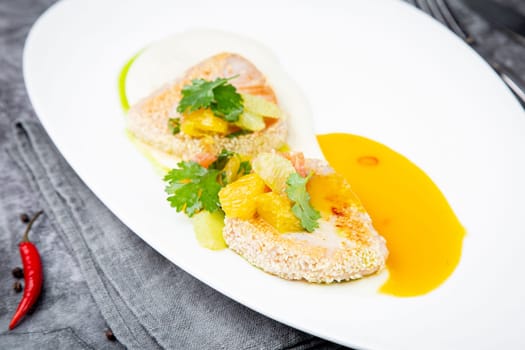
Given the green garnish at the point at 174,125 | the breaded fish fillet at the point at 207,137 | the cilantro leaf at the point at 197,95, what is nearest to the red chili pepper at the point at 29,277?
the breaded fish fillet at the point at 207,137

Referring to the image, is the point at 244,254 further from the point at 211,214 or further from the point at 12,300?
the point at 12,300

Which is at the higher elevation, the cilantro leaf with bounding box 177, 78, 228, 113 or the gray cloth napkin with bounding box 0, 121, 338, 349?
the cilantro leaf with bounding box 177, 78, 228, 113

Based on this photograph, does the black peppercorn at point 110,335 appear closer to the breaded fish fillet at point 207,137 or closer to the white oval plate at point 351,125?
the white oval plate at point 351,125

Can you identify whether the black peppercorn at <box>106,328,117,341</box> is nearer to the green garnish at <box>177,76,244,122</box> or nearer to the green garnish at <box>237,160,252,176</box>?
the green garnish at <box>237,160,252,176</box>

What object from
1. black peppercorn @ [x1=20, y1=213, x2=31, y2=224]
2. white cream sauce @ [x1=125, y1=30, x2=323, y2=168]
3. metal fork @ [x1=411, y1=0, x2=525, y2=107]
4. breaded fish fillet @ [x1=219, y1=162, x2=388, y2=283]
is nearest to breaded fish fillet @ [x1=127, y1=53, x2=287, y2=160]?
white cream sauce @ [x1=125, y1=30, x2=323, y2=168]

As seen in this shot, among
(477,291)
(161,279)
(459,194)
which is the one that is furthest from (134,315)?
(459,194)

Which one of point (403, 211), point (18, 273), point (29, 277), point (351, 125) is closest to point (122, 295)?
point (29, 277)

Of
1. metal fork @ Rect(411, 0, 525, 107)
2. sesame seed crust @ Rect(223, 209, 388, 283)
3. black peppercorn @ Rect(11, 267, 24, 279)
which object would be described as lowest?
black peppercorn @ Rect(11, 267, 24, 279)
